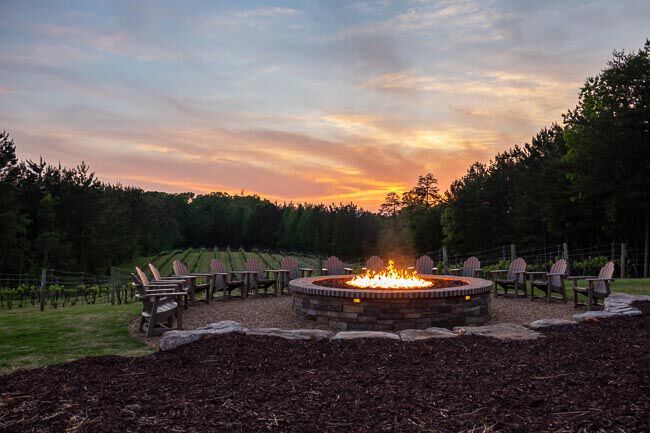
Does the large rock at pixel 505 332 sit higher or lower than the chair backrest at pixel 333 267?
lower

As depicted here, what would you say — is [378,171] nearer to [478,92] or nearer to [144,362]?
[478,92]

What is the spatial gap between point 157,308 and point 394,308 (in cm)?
342

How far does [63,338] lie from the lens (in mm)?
6438

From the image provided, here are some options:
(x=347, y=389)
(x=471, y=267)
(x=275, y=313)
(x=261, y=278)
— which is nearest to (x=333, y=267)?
(x=261, y=278)

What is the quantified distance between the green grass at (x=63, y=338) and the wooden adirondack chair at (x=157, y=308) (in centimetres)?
31

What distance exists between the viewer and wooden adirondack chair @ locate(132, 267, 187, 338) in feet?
21.9

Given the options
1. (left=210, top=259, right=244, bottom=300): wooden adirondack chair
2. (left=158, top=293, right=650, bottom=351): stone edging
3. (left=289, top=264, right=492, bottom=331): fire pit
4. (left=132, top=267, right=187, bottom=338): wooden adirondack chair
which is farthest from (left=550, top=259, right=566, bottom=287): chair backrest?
(left=132, top=267, right=187, bottom=338): wooden adirondack chair

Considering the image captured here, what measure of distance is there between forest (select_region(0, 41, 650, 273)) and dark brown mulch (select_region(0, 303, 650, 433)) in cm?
1732

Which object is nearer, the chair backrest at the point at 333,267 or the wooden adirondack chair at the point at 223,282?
the wooden adirondack chair at the point at 223,282

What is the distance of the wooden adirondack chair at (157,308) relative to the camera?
6.68 meters

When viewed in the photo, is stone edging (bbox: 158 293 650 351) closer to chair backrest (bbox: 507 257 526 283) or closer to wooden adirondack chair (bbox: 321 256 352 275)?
chair backrest (bbox: 507 257 526 283)

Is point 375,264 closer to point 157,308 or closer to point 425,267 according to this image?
point 425,267

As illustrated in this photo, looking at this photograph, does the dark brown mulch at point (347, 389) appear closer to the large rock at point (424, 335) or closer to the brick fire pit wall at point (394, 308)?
the large rock at point (424, 335)

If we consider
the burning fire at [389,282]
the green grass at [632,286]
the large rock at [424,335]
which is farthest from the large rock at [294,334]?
the green grass at [632,286]
